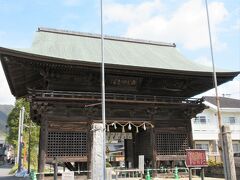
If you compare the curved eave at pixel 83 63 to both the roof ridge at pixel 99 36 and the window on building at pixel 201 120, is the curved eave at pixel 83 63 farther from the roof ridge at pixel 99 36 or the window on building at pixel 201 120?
the window on building at pixel 201 120

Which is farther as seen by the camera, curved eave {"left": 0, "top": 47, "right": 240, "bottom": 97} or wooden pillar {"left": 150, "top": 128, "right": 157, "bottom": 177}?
wooden pillar {"left": 150, "top": 128, "right": 157, "bottom": 177}

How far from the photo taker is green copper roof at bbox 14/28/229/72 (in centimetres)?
2061

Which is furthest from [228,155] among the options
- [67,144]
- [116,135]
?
[116,135]

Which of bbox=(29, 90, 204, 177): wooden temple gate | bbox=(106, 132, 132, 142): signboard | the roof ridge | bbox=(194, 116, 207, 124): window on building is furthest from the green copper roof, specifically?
bbox=(194, 116, 207, 124): window on building

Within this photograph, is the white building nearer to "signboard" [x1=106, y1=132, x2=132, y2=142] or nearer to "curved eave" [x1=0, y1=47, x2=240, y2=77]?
"signboard" [x1=106, y1=132, x2=132, y2=142]

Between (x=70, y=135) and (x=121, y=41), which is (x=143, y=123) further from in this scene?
(x=121, y=41)

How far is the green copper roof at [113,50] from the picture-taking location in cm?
2061

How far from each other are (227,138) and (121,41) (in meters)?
18.0

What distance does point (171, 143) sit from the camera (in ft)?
70.2

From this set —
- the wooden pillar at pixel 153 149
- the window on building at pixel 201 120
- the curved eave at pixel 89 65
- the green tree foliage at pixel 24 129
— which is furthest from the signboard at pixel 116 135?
the window on building at pixel 201 120

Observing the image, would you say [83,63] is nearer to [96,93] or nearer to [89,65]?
[89,65]

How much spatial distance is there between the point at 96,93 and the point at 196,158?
29.5ft

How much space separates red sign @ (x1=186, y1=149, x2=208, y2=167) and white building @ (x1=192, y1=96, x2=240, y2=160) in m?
29.4

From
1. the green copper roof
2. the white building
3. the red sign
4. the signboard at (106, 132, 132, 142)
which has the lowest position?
the red sign
